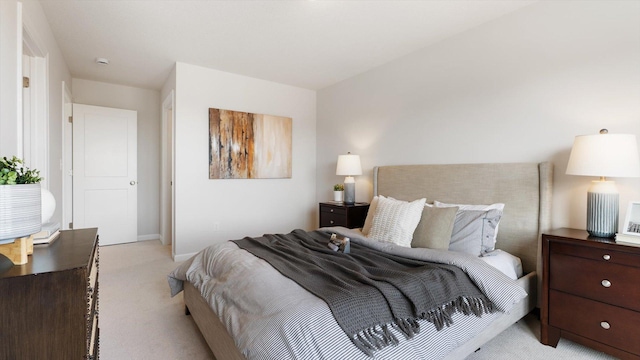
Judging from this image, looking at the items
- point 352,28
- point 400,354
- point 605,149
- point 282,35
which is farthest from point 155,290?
point 605,149

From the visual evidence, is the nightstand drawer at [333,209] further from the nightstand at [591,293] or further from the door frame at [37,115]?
the door frame at [37,115]

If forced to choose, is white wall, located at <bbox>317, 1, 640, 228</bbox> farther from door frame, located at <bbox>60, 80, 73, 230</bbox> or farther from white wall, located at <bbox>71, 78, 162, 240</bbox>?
door frame, located at <bbox>60, 80, 73, 230</bbox>

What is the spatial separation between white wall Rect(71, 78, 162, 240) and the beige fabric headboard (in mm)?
4450

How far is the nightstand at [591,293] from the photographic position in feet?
5.68

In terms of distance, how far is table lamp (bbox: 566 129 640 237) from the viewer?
72.1 inches

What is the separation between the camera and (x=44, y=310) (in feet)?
3.20

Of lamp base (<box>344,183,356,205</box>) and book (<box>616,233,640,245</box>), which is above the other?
lamp base (<box>344,183,356,205</box>)

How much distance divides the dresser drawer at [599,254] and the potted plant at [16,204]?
279 cm

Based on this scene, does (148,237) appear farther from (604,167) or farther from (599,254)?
(604,167)

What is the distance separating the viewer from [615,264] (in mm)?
1778

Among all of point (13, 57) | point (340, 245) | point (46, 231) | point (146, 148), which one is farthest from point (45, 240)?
point (146, 148)

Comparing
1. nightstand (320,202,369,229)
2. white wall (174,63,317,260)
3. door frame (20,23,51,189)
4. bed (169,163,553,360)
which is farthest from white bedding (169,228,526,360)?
white wall (174,63,317,260)

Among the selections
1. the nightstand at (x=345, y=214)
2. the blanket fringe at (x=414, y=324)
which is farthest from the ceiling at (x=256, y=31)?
the blanket fringe at (x=414, y=324)

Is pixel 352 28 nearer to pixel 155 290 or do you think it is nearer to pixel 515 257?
pixel 515 257
